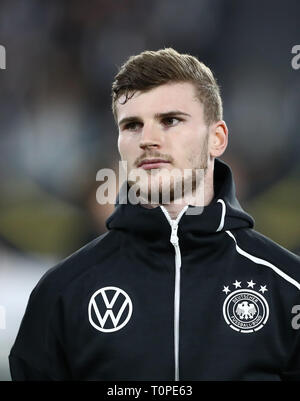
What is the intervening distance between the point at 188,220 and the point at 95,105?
2116 millimetres

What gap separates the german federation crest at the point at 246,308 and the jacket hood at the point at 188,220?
0.15m

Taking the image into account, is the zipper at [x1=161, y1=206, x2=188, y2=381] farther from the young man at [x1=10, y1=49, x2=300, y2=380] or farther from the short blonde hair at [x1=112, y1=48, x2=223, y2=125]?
the short blonde hair at [x1=112, y1=48, x2=223, y2=125]

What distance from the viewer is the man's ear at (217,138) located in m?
1.59

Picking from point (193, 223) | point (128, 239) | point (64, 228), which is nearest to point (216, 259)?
point (193, 223)

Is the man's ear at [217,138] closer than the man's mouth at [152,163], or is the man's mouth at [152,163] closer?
the man's mouth at [152,163]

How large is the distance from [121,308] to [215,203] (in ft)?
1.16

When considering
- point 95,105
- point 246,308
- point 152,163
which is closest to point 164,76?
point 152,163

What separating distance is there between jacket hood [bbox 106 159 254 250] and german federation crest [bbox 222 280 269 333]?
15 cm

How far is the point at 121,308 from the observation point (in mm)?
1439

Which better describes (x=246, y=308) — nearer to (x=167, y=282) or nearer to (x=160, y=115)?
(x=167, y=282)

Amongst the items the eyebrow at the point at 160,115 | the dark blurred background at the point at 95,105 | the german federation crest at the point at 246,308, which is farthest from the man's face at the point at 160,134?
the dark blurred background at the point at 95,105

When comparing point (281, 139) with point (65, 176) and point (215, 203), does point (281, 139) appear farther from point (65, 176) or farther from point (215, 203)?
point (215, 203)

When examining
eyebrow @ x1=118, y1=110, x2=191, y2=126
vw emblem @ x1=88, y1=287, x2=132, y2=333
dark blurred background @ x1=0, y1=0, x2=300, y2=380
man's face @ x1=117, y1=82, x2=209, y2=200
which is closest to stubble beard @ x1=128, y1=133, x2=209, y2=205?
man's face @ x1=117, y1=82, x2=209, y2=200

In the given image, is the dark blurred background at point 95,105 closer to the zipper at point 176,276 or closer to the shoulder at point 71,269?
the shoulder at point 71,269
